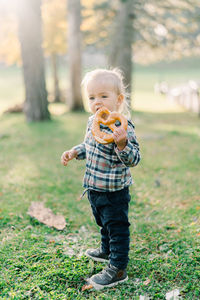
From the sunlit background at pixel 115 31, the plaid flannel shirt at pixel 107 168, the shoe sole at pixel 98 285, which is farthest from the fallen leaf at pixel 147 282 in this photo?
the sunlit background at pixel 115 31

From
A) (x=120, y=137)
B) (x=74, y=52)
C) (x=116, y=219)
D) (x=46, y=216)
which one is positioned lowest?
(x=46, y=216)

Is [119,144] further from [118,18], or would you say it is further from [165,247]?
[118,18]

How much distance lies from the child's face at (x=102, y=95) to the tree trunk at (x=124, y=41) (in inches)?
367

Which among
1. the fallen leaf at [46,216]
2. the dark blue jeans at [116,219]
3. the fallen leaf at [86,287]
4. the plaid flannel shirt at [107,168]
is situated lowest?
the fallen leaf at [46,216]

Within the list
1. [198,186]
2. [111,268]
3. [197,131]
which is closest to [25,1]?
[197,131]

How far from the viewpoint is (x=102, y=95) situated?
2.44 meters

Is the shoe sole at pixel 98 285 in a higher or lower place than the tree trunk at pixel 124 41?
lower

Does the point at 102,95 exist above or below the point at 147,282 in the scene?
above

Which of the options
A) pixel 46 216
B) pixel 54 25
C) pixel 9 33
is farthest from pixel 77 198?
pixel 9 33

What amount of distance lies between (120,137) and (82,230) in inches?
60.9

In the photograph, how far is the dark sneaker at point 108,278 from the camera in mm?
2492

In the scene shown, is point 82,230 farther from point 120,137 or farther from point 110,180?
point 120,137

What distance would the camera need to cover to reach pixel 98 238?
3.20 metres

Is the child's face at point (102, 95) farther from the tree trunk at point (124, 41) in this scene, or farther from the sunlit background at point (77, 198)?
the tree trunk at point (124, 41)
